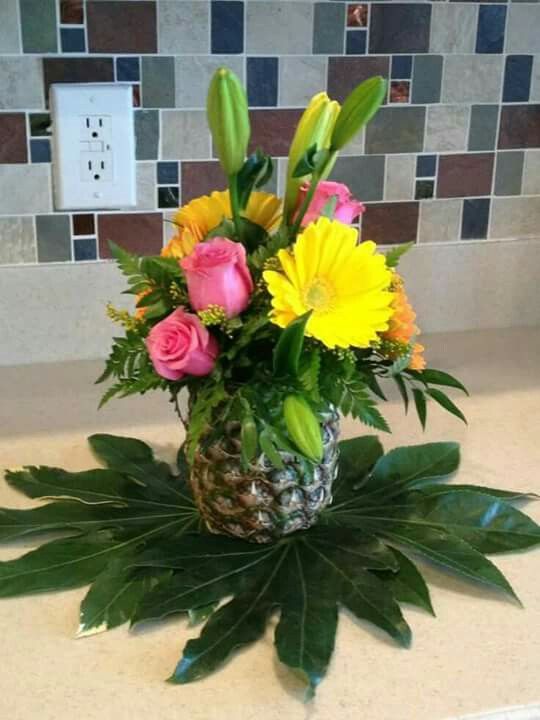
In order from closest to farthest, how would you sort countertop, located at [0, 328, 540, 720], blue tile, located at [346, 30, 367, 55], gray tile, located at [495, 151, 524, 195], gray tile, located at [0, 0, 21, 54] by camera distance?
countertop, located at [0, 328, 540, 720] < gray tile, located at [0, 0, 21, 54] < blue tile, located at [346, 30, 367, 55] < gray tile, located at [495, 151, 524, 195]

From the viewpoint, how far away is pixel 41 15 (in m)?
1.05

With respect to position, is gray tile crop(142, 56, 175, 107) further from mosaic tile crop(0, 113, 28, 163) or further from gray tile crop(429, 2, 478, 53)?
gray tile crop(429, 2, 478, 53)

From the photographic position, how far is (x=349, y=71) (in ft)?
3.79

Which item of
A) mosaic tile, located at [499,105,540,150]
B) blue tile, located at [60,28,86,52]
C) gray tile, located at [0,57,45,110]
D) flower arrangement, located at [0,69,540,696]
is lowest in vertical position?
flower arrangement, located at [0,69,540,696]

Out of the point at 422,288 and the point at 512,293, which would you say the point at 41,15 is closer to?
the point at 422,288

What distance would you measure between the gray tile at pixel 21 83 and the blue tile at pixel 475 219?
1.71ft

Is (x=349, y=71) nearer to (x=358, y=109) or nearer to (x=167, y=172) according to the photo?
(x=167, y=172)

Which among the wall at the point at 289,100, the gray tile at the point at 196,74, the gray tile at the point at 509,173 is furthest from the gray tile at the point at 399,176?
the gray tile at the point at 196,74

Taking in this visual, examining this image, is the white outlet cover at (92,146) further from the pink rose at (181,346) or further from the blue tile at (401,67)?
the pink rose at (181,346)

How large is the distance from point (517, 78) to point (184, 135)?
41cm

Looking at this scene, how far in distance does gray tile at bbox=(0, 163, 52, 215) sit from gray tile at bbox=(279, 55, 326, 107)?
27 centimetres

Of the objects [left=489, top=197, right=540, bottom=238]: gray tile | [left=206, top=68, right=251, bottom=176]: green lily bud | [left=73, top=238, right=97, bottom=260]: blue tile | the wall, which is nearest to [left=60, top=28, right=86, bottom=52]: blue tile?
the wall

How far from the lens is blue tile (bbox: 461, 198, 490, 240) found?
1.26 meters

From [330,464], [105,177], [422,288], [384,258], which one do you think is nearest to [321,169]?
[384,258]
